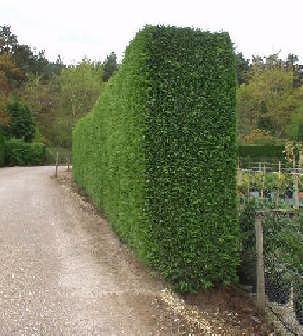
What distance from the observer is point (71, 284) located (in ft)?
22.1

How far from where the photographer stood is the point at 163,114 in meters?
6.37

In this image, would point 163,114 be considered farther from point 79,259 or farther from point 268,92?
point 268,92

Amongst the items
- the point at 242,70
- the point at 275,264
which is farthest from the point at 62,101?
the point at 275,264

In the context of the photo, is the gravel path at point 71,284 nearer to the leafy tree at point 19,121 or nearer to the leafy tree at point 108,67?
the leafy tree at point 19,121

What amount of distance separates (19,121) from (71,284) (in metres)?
34.8

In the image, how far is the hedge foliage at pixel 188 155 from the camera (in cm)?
630

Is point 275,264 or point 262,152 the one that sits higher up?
point 262,152

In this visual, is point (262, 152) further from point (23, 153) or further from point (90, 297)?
point (90, 297)

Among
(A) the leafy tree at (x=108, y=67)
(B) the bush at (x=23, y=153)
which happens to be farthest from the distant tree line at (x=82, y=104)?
(A) the leafy tree at (x=108, y=67)

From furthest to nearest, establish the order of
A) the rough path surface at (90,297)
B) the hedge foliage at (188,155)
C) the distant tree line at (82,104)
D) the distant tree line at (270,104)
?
1. the distant tree line at (270,104)
2. the distant tree line at (82,104)
3. the hedge foliage at (188,155)
4. the rough path surface at (90,297)

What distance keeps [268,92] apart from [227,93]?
37.6 m

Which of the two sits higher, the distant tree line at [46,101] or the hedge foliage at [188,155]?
the distant tree line at [46,101]

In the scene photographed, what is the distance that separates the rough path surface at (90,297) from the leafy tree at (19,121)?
102ft

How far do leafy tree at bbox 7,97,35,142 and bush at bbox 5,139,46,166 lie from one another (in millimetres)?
2443
